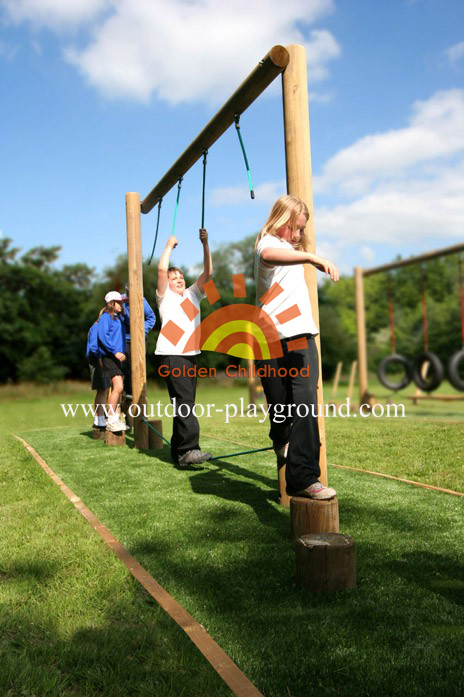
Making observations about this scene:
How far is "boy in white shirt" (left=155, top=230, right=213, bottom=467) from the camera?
5223mm

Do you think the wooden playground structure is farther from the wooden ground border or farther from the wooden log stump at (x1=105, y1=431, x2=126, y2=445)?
the wooden log stump at (x1=105, y1=431, x2=126, y2=445)

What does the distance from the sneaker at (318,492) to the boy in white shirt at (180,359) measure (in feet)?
6.83

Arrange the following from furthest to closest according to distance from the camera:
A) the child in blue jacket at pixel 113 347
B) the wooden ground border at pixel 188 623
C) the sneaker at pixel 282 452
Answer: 1. the child in blue jacket at pixel 113 347
2. the sneaker at pixel 282 452
3. the wooden ground border at pixel 188 623

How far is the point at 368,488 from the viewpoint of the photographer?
173 inches

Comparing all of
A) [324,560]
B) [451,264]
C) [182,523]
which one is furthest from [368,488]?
[451,264]

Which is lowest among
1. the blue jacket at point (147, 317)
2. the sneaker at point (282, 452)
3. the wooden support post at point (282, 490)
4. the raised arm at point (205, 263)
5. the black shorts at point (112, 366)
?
the wooden support post at point (282, 490)

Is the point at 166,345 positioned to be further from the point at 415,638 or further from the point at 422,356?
the point at 422,356

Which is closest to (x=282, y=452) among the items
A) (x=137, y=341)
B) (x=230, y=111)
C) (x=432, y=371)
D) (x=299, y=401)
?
(x=299, y=401)

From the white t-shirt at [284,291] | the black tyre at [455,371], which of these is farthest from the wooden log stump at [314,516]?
the black tyre at [455,371]

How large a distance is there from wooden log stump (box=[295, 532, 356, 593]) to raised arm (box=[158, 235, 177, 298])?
10.4ft

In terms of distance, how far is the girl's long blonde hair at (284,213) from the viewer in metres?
3.41

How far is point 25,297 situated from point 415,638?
40.2 metres

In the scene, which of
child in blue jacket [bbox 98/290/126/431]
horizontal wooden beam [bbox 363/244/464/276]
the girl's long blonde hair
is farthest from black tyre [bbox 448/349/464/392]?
the girl's long blonde hair

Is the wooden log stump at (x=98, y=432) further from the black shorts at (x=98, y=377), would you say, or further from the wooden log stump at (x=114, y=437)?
the wooden log stump at (x=114, y=437)
